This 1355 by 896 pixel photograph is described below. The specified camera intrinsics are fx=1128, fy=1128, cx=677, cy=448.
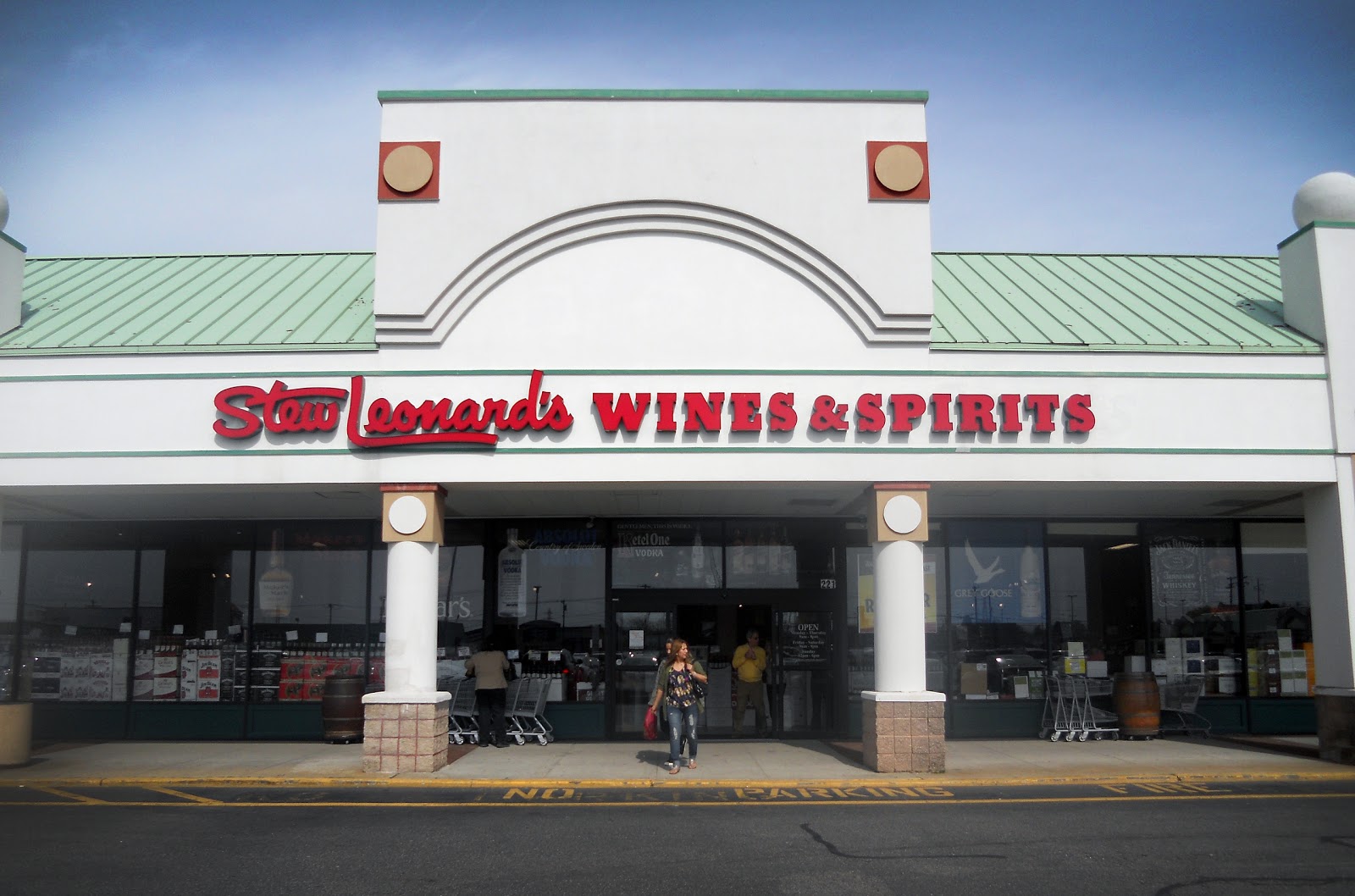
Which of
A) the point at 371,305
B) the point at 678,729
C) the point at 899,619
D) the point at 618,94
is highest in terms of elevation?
the point at 618,94

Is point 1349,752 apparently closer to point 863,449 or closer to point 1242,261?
point 863,449

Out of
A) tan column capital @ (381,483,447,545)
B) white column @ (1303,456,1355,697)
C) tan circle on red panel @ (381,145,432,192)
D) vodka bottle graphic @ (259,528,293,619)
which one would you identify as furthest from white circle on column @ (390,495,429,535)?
white column @ (1303,456,1355,697)

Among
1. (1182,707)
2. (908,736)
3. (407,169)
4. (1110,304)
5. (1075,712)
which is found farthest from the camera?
(1182,707)

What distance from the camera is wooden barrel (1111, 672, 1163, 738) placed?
17.4 meters

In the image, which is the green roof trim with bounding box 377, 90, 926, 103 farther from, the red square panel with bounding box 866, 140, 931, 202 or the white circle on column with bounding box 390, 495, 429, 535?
the white circle on column with bounding box 390, 495, 429, 535

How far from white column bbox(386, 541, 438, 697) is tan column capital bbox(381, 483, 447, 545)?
125 millimetres

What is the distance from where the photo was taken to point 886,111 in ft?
50.6

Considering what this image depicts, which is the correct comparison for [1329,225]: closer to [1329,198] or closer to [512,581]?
[1329,198]

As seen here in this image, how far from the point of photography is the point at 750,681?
57.8 ft

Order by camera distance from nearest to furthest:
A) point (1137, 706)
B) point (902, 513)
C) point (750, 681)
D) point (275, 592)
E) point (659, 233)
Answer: point (902, 513)
point (659, 233)
point (1137, 706)
point (750, 681)
point (275, 592)

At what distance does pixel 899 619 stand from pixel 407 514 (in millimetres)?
6555

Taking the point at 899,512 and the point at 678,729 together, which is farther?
the point at 899,512

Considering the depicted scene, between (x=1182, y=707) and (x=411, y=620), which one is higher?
(x=411, y=620)

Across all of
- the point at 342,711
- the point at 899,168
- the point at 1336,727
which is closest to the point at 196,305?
the point at 342,711
